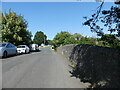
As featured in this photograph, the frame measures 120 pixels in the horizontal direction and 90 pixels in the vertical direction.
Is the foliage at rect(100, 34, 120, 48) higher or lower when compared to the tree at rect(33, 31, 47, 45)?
lower

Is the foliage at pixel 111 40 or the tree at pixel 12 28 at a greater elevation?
the tree at pixel 12 28

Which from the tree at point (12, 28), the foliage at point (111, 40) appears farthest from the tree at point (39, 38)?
the foliage at point (111, 40)

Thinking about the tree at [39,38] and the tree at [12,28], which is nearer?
the tree at [12,28]

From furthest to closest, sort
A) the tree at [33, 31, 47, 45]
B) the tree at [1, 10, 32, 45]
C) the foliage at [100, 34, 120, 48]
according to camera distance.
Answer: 1. the tree at [33, 31, 47, 45]
2. the tree at [1, 10, 32, 45]
3. the foliage at [100, 34, 120, 48]

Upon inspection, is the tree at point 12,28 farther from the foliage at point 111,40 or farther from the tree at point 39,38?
the tree at point 39,38

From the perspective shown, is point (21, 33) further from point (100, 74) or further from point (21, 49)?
point (100, 74)

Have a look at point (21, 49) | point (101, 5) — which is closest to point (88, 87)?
point (101, 5)

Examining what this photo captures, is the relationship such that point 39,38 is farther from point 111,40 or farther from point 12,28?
point 111,40

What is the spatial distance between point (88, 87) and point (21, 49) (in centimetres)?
1760

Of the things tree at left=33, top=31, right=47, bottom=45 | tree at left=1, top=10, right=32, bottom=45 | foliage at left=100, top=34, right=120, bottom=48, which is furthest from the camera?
tree at left=33, top=31, right=47, bottom=45

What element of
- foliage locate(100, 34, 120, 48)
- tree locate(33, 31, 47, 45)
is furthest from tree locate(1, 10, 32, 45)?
tree locate(33, 31, 47, 45)

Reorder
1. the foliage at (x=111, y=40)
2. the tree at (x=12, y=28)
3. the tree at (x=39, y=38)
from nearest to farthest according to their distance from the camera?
the foliage at (x=111, y=40)
the tree at (x=12, y=28)
the tree at (x=39, y=38)

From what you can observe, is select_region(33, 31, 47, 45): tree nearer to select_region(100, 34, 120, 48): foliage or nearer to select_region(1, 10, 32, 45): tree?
select_region(1, 10, 32, 45): tree

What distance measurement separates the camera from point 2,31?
75.6 feet
